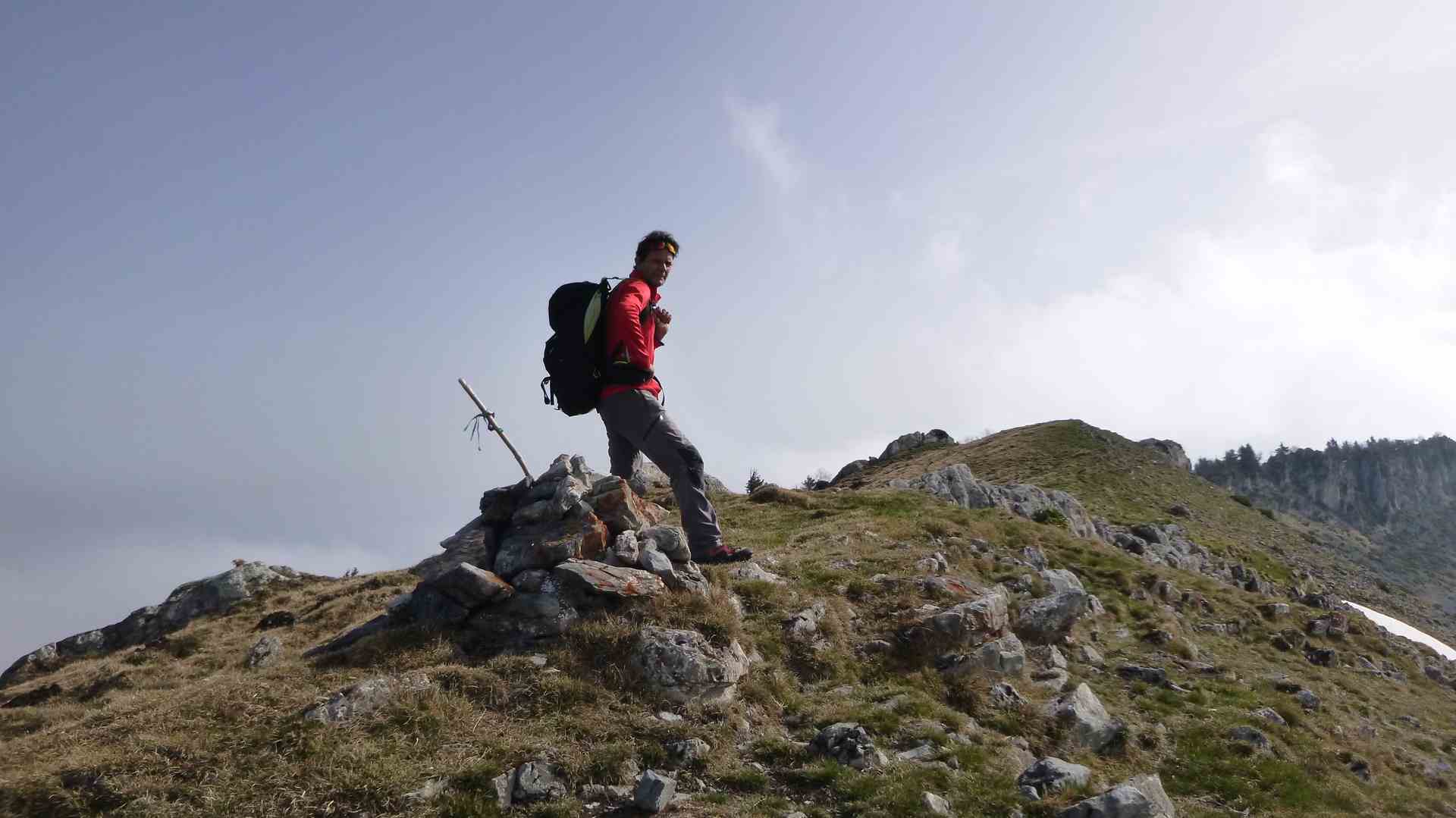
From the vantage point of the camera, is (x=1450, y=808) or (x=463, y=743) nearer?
(x=463, y=743)

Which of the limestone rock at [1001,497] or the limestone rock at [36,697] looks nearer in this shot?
the limestone rock at [36,697]

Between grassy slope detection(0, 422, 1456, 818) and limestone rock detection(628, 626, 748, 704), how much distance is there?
19cm

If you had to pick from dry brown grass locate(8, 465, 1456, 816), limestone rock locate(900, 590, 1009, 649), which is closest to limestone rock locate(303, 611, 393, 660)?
dry brown grass locate(8, 465, 1456, 816)

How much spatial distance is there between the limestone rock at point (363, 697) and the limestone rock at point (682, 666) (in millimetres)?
2354

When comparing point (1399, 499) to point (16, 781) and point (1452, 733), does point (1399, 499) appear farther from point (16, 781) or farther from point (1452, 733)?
point (16, 781)

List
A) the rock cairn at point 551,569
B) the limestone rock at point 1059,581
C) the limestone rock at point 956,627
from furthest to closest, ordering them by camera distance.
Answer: the limestone rock at point 1059,581
the limestone rock at point 956,627
the rock cairn at point 551,569

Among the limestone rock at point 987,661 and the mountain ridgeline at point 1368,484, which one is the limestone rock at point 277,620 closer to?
the limestone rock at point 987,661

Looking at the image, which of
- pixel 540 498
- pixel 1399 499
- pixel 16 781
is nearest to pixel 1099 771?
pixel 540 498

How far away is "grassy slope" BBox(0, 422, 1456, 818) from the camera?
21.9 feet

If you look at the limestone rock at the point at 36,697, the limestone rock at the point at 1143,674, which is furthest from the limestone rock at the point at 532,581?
the limestone rock at the point at 36,697

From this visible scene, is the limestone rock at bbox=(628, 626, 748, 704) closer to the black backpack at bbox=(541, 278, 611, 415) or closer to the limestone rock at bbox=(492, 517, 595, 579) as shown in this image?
the limestone rock at bbox=(492, 517, 595, 579)

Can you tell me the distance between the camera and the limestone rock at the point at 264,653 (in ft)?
43.0

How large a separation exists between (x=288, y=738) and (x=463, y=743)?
157 centimetres

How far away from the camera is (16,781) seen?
6.49 meters
